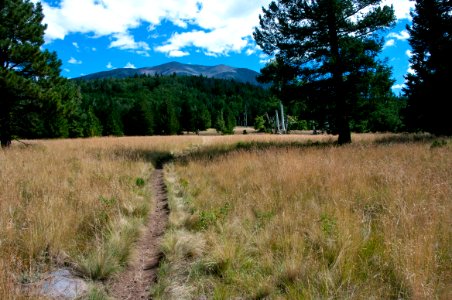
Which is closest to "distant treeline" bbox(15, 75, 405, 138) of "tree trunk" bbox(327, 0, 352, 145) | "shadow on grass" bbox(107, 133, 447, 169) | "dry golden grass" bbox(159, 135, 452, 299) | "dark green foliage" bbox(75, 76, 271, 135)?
"dark green foliage" bbox(75, 76, 271, 135)

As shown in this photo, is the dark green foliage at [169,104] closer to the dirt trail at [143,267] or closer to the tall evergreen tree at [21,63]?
the tall evergreen tree at [21,63]

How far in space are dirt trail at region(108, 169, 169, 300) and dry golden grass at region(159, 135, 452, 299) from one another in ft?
0.70

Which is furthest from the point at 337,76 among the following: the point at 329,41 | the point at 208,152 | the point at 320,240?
the point at 320,240

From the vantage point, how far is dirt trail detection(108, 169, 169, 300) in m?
2.91

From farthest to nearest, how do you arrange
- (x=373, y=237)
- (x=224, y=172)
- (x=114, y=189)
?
(x=224, y=172) → (x=114, y=189) → (x=373, y=237)

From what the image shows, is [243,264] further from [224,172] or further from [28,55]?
[28,55]

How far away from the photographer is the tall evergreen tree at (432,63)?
1673 cm

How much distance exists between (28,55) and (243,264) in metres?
17.4

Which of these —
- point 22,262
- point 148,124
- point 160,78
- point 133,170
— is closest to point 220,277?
point 22,262

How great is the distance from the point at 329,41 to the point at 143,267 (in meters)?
13.5

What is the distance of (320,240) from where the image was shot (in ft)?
11.4

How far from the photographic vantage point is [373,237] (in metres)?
3.33

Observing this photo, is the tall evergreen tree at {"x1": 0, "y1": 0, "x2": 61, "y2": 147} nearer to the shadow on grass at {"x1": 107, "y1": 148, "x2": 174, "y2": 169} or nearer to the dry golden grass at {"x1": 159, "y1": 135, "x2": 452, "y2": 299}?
the shadow on grass at {"x1": 107, "y1": 148, "x2": 174, "y2": 169}

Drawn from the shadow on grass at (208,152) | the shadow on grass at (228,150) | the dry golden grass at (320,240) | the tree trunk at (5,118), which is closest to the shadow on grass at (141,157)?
the shadow on grass at (208,152)
